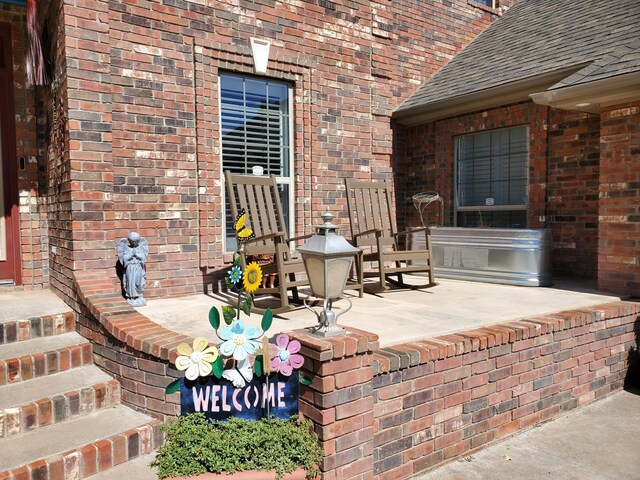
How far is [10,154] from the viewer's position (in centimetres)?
447

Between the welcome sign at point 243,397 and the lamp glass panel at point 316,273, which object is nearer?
the welcome sign at point 243,397

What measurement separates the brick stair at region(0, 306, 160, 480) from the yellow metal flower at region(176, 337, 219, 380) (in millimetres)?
622

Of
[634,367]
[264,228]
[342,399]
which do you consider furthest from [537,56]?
[342,399]

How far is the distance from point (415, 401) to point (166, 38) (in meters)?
3.89

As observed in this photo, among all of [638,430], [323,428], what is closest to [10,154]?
[323,428]

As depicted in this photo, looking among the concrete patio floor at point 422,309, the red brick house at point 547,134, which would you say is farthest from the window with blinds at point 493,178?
the concrete patio floor at point 422,309

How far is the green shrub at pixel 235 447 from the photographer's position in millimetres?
2170

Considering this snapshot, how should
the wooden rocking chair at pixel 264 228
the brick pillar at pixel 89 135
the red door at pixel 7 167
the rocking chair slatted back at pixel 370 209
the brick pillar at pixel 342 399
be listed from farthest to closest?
the rocking chair slatted back at pixel 370 209 < the red door at pixel 7 167 < the wooden rocking chair at pixel 264 228 < the brick pillar at pixel 89 135 < the brick pillar at pixel 342 399

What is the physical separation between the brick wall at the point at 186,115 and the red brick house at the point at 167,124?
12 millimetres

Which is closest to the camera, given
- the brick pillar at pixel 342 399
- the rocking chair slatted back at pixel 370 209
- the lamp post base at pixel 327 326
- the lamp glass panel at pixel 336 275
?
the brick pillar at pixel 342 399

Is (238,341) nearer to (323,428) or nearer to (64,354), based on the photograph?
(323,428)

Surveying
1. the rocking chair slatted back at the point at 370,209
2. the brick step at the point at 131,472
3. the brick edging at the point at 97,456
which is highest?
the rocking chair slatted back at the point at 370,209

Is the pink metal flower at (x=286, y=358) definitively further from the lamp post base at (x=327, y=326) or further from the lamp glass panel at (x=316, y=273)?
the lamp glass panel at (x=316, y=273)

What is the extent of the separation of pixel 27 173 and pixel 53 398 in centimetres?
267
